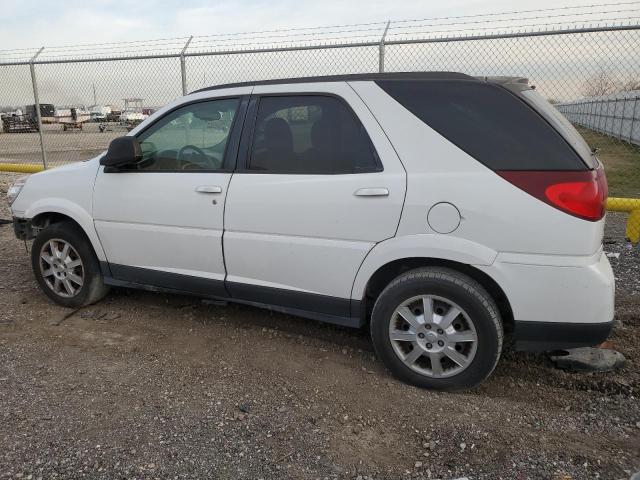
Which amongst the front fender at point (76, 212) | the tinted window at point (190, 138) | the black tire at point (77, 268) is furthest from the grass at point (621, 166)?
the black tire at point (77, 268)

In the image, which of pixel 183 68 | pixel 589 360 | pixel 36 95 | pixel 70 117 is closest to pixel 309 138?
pixel 589 360

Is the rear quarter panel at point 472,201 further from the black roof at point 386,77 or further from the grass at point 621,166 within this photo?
the grass at point 621,166

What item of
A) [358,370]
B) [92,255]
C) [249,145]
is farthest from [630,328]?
[92,255]

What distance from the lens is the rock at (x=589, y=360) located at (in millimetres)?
3404

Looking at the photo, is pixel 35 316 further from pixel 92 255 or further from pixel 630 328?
pixel 630 328

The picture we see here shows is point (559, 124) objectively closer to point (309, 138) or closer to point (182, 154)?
point (309, 138)

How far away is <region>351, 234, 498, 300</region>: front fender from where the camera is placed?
2.88 m

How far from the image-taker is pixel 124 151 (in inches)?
150

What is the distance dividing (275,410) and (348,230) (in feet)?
3.75

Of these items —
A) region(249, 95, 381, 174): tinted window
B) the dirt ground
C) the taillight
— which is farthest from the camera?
region(249, 95, 381, 174): tinted window

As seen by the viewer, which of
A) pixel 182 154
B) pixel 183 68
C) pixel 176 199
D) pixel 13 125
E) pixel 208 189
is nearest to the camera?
pixel 208 189

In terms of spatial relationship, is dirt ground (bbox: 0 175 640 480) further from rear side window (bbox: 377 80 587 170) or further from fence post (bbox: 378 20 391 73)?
fence post (bbox: 378 20 391 73)

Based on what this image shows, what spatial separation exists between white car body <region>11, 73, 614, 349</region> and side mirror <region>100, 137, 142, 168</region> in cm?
15

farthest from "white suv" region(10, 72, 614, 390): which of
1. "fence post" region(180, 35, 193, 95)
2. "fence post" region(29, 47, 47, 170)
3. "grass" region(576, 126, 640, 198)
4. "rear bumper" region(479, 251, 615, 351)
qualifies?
"fence post" region(29, 47, 47, 170)
